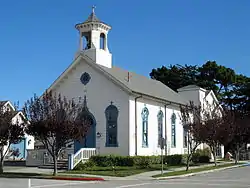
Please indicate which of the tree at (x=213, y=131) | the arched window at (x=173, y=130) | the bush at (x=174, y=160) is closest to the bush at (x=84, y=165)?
the bush at (x=174, y=160)

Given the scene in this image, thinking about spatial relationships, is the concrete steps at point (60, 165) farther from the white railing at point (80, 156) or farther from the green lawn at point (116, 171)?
the green lawn at point (116, 171)

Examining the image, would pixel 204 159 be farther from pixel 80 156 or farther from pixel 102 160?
pixel 80 156

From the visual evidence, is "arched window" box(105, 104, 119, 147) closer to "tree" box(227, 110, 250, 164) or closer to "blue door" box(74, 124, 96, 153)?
"blue door" box(74, 124, 96, 153)

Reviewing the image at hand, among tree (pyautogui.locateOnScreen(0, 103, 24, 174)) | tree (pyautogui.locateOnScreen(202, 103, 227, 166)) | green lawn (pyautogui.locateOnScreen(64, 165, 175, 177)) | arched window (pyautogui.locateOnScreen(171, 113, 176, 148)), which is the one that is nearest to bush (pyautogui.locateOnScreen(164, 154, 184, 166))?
arched window (pyautogui.locateOnScreen(171, 113, 176, 148))

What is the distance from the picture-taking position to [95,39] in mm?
35906

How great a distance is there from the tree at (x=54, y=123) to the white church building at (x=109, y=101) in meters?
6.74

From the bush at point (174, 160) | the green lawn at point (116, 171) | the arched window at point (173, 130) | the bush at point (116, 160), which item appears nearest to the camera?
Answer: the green lawn at point (116, 171)

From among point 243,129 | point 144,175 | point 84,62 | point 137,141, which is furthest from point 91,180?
point 243,129

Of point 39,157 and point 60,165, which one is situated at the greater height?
point 39,157

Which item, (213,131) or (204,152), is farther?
(204,152)

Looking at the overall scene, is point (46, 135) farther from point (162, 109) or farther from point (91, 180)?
point (162, 109)

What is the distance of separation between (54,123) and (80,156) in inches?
259

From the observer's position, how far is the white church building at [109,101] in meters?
32.2

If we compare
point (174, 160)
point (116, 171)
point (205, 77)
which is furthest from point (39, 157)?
point (205, 77)
